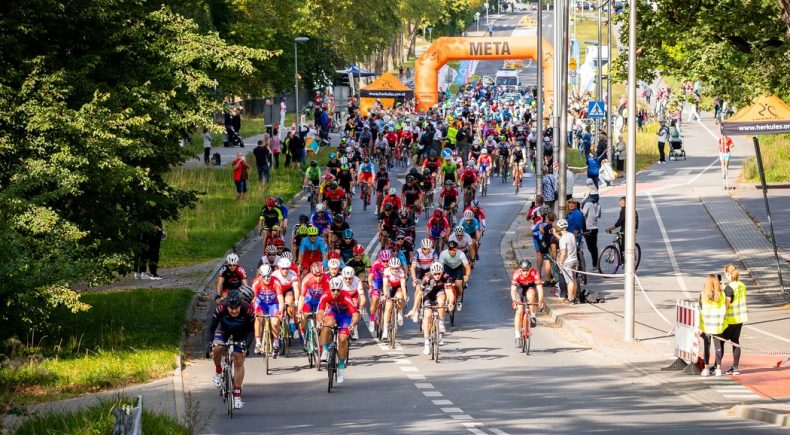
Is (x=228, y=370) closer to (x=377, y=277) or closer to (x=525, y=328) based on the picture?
(x=525, y=328)

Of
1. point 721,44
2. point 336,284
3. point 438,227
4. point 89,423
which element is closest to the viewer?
point 89,423

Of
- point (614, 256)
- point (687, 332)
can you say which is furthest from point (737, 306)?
point (614, 256)

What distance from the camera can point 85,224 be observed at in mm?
23688

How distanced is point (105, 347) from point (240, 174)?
67.1 feet

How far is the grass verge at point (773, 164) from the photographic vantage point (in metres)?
47.2

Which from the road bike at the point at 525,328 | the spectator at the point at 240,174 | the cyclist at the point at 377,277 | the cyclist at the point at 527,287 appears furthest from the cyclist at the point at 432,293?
the spectator at the point at 240,174

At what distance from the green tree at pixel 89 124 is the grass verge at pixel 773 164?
2630 centimetres

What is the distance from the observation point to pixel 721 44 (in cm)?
2836

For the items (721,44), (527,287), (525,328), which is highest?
(721,44)

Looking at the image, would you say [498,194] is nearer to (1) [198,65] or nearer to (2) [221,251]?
(2) [221,251]

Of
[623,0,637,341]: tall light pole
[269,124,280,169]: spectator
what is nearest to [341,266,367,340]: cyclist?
[623,0,637,341]: tall light pole

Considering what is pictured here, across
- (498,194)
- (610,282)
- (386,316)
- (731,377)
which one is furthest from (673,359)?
(498,194)

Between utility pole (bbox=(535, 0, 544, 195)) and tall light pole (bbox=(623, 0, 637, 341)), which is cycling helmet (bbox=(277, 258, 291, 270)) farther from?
utility pole (bbox=(535, 0, 544, 195))

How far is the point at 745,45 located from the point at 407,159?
31.0 meters
